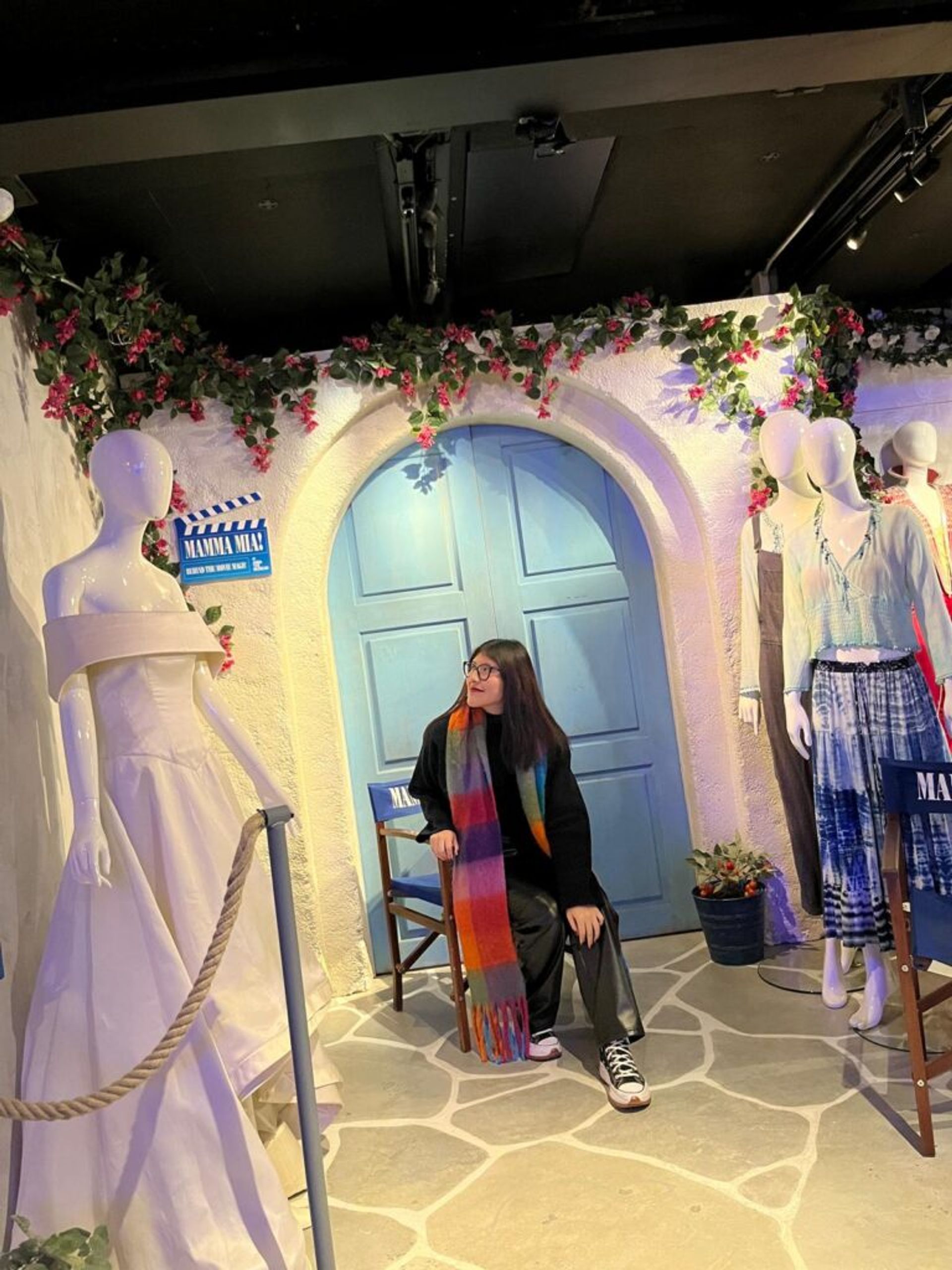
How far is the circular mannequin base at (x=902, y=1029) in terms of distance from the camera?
9.68ft

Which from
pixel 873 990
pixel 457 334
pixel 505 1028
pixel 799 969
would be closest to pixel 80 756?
pixel 505 1028

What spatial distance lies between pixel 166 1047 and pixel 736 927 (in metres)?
2.67

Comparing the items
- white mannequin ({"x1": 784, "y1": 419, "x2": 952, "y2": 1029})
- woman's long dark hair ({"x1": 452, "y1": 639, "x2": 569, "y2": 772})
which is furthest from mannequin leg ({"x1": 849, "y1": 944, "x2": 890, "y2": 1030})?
woman's long dark hair ({"x1": 452, "y1": 639, "x2": 569, "y2": 772})

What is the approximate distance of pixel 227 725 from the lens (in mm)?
2586

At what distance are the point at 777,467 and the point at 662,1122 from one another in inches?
85.4

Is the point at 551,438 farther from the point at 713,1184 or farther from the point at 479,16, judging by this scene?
the point at 713,1184

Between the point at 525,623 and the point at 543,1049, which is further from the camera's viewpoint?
the point at 525,623

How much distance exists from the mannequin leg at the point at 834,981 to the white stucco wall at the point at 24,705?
2.42 metres

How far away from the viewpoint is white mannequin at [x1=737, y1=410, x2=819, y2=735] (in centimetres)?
360

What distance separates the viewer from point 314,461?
4.29 metres

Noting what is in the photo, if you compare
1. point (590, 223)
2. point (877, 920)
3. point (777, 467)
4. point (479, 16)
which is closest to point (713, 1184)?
point (877, 920)

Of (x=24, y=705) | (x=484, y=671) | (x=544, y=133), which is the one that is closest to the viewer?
(x=24, y=705)

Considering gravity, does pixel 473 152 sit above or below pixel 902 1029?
above

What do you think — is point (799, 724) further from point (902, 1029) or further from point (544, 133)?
point (544, 133)
